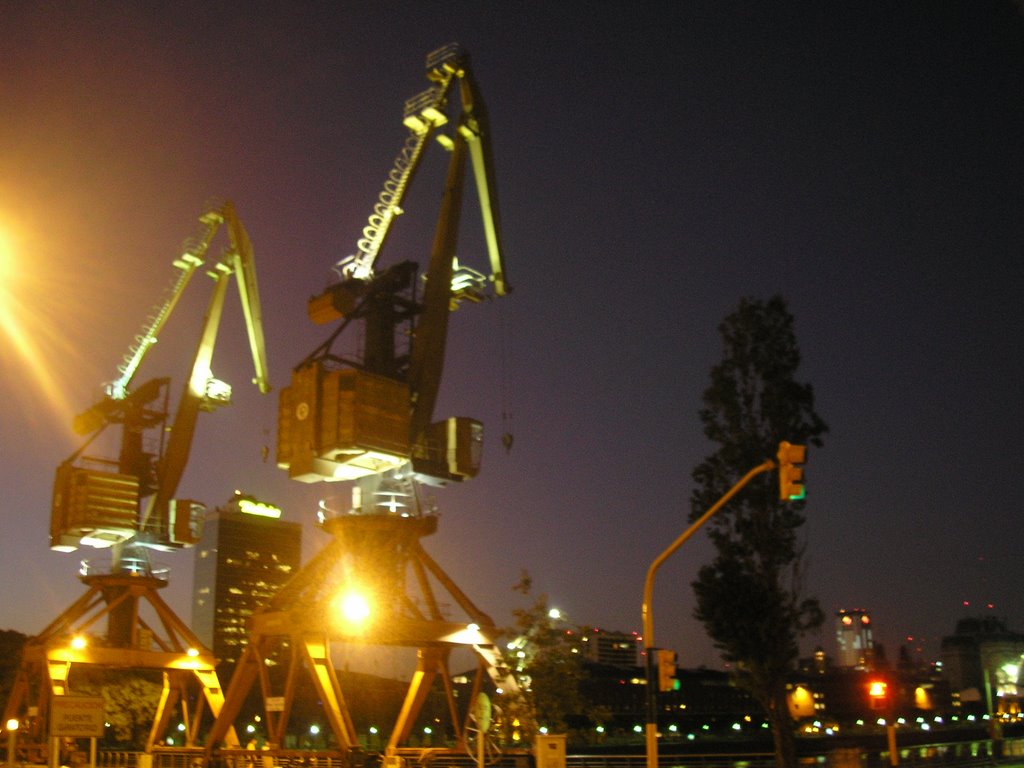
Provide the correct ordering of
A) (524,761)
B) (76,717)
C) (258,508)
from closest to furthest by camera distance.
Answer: (76,717) → (524,761) → (258,508)

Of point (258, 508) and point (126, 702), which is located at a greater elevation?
point (258, 508)

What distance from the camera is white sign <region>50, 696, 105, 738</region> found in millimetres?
18531

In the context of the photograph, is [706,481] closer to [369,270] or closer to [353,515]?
[353,515]

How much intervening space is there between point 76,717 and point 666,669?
417 inches

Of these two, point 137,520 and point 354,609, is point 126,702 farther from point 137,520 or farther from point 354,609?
point 354,609

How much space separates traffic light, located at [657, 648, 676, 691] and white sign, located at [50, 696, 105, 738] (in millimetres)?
10104

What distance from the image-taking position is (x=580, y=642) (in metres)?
36.4

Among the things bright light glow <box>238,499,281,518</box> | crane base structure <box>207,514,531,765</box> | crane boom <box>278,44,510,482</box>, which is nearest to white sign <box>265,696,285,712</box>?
crane base structure <box>207,514,531,765</box>

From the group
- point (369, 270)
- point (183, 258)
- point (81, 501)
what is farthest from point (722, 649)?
point (183, 258)

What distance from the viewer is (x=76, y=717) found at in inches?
739

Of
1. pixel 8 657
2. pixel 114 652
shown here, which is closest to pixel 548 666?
pixel 114 652

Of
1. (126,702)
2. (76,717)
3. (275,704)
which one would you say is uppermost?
(76,717)

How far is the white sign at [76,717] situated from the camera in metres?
18.5

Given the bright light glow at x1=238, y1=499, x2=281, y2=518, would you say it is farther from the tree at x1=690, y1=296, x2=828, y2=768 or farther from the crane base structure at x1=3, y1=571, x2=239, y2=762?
the tree at x1=690, y1=296, x2=828, y2=768
